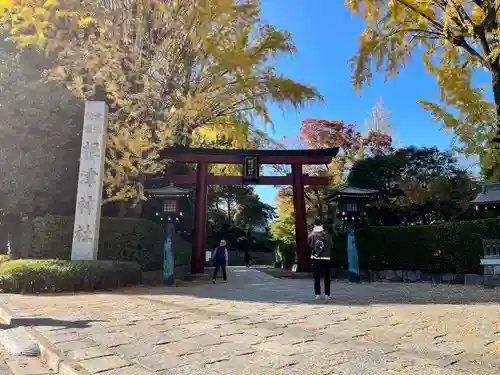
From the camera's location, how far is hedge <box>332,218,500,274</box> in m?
12.3

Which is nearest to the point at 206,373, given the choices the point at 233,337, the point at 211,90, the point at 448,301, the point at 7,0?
the point at 233,337

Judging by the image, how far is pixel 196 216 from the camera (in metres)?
15.8

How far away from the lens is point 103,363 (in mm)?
3408

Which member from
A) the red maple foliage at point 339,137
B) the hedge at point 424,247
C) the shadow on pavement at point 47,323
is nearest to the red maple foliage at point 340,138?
the red maple foliage at point 339,137

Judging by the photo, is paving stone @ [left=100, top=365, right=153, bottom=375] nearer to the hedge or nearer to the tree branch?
the tree branch

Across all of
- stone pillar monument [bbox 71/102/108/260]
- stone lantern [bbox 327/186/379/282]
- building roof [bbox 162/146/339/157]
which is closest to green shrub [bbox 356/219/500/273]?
stone lantern [bbox 327/186/379/282]

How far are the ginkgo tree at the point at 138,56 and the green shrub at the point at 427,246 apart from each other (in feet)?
26.9

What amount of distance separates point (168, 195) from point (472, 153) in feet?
31.2

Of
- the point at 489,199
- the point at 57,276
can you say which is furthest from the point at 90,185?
the point at 489,199

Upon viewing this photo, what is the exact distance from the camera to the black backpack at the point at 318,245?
7.41 m

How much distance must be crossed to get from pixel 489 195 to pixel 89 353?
13105 millimetres

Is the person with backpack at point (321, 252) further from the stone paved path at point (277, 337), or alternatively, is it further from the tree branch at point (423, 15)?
the tree branch at point (423, 15)

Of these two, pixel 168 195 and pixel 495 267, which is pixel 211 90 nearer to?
pixel 168 195

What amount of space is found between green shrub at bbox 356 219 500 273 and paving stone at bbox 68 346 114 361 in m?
11.9
